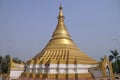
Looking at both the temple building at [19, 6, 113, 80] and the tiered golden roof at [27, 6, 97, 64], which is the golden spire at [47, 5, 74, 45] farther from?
the temple building at [19, 6, 113, 80]

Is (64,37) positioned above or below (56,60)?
above

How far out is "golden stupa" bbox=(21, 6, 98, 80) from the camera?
53.2 feet

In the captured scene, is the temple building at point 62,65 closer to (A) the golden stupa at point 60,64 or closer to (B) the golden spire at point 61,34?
(A) the golden stupa at point 60,64

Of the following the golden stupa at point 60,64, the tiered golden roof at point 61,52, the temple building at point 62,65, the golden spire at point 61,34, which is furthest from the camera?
the golden spire at point 61,34

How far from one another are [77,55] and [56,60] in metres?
2.37

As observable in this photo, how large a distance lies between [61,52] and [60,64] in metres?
1.98

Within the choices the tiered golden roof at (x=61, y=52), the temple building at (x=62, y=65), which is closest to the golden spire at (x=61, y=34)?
the tiered golden roof at (x=61, y=52)

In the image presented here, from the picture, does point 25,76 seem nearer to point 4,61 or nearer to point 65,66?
point 65,66

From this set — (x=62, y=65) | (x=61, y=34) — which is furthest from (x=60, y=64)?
(x=61, y=34)

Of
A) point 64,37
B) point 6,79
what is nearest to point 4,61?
point 6,79

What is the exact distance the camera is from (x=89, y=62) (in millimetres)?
17328

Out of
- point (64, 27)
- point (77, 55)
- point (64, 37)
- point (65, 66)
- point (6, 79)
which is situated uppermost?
point (64, 27)

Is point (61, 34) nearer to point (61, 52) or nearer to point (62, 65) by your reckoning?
point (61, 52)

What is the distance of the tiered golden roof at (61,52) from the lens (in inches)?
669
